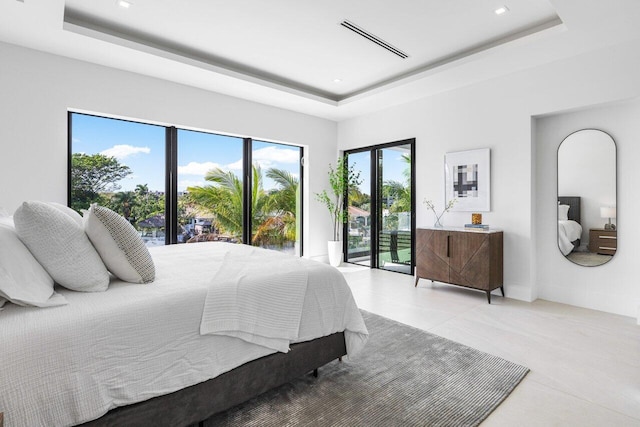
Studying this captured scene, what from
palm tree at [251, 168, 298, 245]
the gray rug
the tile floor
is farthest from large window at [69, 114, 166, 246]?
the gray rug

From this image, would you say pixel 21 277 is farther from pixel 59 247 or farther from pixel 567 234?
pixel 567 234

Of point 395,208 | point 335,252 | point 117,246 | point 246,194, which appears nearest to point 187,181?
point 246,194

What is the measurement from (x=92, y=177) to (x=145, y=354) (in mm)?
3312

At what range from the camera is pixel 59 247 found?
149 cm

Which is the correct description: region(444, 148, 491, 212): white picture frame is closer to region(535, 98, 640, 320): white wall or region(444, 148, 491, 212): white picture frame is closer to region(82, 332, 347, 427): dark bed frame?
region(535, 98, 640, 320): white wall

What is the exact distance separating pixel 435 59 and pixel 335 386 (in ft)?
12.1

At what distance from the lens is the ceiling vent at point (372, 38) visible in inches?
126

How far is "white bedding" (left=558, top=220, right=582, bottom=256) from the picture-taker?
12.0 ft

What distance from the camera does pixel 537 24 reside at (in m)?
3.14

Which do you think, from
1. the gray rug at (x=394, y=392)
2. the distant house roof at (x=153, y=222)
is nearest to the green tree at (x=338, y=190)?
the distant house roof at (x=153, y=222)

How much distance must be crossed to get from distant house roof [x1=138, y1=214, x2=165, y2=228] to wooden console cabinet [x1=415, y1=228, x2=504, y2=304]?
3.38m

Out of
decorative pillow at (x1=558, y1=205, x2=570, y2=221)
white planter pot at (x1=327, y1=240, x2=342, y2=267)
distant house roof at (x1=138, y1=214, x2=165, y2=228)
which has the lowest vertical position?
white planter pot at (x1=327, y1=240, x2=342, y2=267)

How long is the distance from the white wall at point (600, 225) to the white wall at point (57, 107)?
4.09 meters

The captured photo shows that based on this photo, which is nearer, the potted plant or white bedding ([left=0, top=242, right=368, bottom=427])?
Answer: white bedding ([left=0, top=242, right=368, bottom=427])
